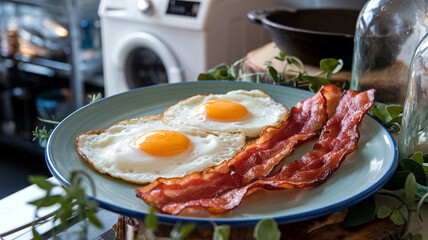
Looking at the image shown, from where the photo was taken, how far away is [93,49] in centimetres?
292

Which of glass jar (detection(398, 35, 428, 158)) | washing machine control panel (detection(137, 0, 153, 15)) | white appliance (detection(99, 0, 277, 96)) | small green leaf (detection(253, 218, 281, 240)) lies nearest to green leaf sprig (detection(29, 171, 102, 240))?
small green leaf (detection(253, 218, 281, 240))

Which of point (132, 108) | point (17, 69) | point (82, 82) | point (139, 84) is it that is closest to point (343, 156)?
point (132, 108)

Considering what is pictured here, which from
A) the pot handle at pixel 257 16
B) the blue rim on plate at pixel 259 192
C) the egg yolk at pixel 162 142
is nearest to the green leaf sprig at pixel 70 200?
the blue rim on plate at pixel 259 192

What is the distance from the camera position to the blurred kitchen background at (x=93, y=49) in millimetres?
2180

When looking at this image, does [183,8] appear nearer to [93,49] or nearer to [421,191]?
[93,49]

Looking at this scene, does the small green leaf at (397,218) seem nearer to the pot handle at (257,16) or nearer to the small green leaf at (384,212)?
the small green leaf at (384,212)

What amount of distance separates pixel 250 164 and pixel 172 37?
1.52 m

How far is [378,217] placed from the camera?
0.69 m

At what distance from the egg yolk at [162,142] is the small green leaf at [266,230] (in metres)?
0.34

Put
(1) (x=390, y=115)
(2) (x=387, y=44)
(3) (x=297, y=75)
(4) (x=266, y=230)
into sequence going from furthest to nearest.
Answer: (3) (x=297, y=75) < (2) (x=387, y=44) < (1) (x=390, y=115) < (4) (x=266, y=230)

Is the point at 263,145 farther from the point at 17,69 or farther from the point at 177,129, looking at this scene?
the point at 17,69

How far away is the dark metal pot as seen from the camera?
131 cm

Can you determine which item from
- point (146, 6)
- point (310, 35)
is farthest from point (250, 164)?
point (146, 6)

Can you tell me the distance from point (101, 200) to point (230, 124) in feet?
1.49
